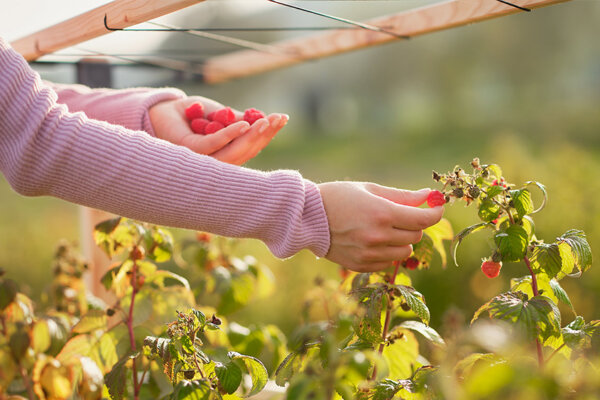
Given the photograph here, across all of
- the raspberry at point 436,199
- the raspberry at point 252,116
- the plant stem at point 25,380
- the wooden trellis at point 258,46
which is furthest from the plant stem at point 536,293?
the plant stem at point 25,380

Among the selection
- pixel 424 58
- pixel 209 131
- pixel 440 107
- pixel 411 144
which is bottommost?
pixel 411 144

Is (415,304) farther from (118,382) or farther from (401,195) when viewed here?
(118,382)

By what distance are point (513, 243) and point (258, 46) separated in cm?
91

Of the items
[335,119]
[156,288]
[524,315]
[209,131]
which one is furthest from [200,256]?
[335,119]

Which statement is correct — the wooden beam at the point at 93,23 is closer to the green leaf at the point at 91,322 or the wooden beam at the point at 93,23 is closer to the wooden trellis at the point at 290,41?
→ the wooden trellis at the point at 290,41

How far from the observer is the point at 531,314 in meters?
0.66

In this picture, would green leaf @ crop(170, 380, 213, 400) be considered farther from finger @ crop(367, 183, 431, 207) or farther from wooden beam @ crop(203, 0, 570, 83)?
wooden beam @ crop(203, 0, 570, 83)

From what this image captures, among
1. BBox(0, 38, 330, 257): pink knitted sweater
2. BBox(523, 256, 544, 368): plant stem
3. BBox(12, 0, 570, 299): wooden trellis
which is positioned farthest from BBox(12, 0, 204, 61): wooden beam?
BBox(523, 256, 544, 368): plant stem

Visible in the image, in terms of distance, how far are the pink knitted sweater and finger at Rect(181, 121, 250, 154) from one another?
0.17 metres

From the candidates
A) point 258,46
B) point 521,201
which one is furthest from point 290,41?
point 521,201

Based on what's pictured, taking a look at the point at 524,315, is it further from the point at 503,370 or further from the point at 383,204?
the point at 503,370

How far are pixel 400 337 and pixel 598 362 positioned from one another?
0.38 metres

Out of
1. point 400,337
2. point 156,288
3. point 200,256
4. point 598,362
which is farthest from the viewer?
point 200,256

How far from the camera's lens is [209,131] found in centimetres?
99
